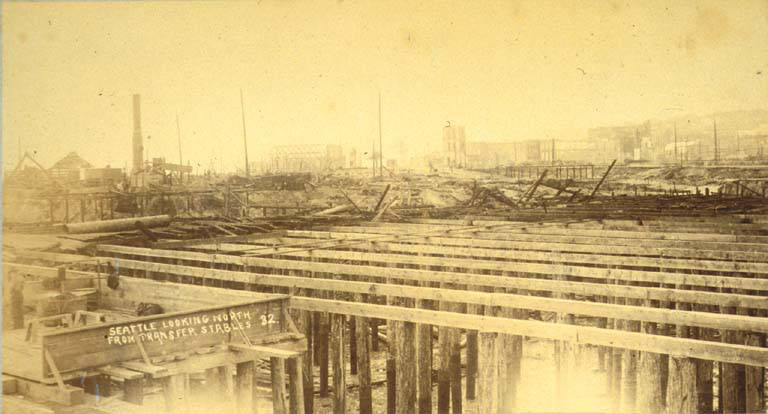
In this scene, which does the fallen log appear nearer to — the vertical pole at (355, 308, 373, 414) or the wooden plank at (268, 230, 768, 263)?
the wooden plank at (268, 230, 768, 263)

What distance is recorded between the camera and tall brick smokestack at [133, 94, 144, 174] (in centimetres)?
1656

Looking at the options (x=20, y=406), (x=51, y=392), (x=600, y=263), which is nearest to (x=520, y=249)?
(x=600, y=263)

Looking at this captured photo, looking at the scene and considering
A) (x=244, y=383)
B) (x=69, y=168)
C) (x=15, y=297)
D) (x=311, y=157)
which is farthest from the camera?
(x=311, y=157)

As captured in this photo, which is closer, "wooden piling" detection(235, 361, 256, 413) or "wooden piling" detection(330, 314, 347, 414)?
"wooden piling" detection(235, 361, 256, 413)

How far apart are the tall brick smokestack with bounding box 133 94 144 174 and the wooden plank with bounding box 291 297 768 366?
9.48 metres

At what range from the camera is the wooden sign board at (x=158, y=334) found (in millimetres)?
6762

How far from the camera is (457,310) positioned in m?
9.79

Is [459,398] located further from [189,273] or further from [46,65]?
[46,65]

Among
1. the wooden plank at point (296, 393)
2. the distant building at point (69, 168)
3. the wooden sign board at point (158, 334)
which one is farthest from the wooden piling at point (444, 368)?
the distant building at point (69, 168)

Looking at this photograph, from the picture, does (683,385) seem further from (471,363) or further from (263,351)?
(471,363)

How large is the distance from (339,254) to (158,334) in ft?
18.9

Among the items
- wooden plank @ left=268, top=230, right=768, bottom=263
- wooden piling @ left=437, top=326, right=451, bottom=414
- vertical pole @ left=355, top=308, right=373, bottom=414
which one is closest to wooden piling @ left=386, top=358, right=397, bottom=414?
vertical pole @ left=355, top=308, right=373, bottom=414

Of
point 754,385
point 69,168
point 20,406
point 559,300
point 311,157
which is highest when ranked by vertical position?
point 311,157

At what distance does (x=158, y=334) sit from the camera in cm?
725
